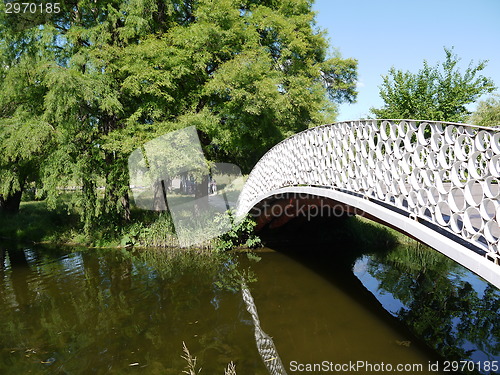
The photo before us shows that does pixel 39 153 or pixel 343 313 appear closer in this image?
pixel 343 313

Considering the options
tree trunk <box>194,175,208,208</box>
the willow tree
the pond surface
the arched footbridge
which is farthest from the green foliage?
the arched footbridge

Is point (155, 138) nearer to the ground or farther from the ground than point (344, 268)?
farther from the ground

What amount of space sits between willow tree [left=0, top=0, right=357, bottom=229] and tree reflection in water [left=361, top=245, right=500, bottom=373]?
278 inches

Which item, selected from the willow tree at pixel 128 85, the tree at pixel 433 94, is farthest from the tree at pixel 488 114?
the willow tree at pixel 128 85

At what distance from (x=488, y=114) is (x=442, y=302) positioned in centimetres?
2470

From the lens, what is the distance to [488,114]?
86.4ft

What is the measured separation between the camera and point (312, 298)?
28.0ft

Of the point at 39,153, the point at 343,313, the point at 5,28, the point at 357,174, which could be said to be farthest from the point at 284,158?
the point at 5,28

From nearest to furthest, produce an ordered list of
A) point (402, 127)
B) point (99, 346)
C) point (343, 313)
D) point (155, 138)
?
point (402, 127), point (99, 346), point (343, 313), point (155, 138)

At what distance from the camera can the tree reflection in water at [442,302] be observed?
20.8ft

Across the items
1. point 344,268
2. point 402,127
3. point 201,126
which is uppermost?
point 201,126

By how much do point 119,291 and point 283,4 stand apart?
14.2 metres

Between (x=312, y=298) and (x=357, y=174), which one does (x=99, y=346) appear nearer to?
(x=312, y=298)

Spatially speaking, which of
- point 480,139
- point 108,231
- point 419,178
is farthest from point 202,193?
point 480,139
